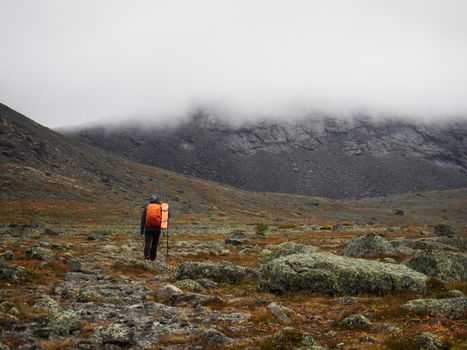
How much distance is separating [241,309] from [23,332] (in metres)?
6.19

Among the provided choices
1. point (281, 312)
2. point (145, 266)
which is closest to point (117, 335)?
point (281, 312)

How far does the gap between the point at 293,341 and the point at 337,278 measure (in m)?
6.53

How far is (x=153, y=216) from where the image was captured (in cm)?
2323

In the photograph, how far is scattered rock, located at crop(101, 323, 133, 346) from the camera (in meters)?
8.85

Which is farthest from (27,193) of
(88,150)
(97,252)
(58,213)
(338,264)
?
(338,264)

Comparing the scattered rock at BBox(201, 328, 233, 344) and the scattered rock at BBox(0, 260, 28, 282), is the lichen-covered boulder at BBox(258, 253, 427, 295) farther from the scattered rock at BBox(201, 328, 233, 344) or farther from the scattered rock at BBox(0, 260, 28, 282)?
the scattered rock at BBox(0, 260, 28, 282)

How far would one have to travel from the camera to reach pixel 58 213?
234 feet

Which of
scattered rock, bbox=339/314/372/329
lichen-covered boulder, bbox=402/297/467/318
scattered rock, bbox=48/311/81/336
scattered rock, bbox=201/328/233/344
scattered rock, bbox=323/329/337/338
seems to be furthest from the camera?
lichen-covered boulder, bbox=402/297/467/318

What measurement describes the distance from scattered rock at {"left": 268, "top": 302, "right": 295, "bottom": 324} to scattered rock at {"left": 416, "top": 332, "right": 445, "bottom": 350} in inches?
147

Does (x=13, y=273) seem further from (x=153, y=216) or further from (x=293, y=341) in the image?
(x=293, y=341)

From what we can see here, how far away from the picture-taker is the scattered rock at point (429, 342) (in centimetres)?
826

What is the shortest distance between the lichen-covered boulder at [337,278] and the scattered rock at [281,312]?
295 cm

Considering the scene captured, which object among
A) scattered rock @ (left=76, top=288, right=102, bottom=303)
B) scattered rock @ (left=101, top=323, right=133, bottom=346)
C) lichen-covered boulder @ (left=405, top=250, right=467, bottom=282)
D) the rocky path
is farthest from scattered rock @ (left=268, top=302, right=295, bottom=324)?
lichen-covered boulder @ (left=405, top=250, right=467, bottom=282)

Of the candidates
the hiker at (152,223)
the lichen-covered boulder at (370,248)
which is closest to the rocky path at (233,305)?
the hiker at (152,223)
